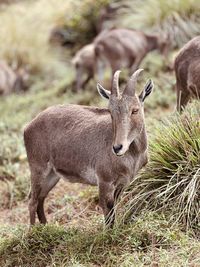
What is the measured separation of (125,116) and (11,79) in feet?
35.8

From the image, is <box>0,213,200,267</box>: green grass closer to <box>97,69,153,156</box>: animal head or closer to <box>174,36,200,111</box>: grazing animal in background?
<box>97,69,153,156</box>: animal head

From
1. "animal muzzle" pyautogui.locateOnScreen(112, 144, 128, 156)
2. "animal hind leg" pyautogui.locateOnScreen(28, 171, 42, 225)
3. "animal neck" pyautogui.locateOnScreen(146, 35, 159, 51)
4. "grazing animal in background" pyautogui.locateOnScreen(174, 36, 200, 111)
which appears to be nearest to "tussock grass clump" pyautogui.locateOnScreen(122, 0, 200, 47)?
"animal neck" pyautogui.locateOnScreen(146, 35, 159, 51)

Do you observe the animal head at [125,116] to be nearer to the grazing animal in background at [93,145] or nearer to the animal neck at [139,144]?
the grazing animal in background at [93,145]

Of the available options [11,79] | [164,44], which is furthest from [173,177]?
[11,79]

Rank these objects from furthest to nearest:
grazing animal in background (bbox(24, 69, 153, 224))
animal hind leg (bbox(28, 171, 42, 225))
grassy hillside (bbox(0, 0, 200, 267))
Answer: animal hind leg (bbox(28, 171, 42, 225)) < grassy hillside (bbox(0, 0, 200, 267)) < grazing animal in background (bbox(24, 69, 153, 224))

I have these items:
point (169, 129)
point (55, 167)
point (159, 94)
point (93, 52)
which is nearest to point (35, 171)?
point (55, 167)

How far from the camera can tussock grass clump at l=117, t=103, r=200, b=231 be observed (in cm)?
625

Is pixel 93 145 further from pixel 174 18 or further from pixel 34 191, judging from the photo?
pixel 174 18

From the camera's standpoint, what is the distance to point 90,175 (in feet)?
20.3

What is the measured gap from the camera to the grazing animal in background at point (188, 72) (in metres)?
7.58

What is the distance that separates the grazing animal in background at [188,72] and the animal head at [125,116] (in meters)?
1.86

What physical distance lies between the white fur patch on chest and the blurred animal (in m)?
9.78

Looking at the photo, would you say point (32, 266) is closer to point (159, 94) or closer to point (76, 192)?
point (76, 192)

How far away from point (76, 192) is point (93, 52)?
19.5 feet
